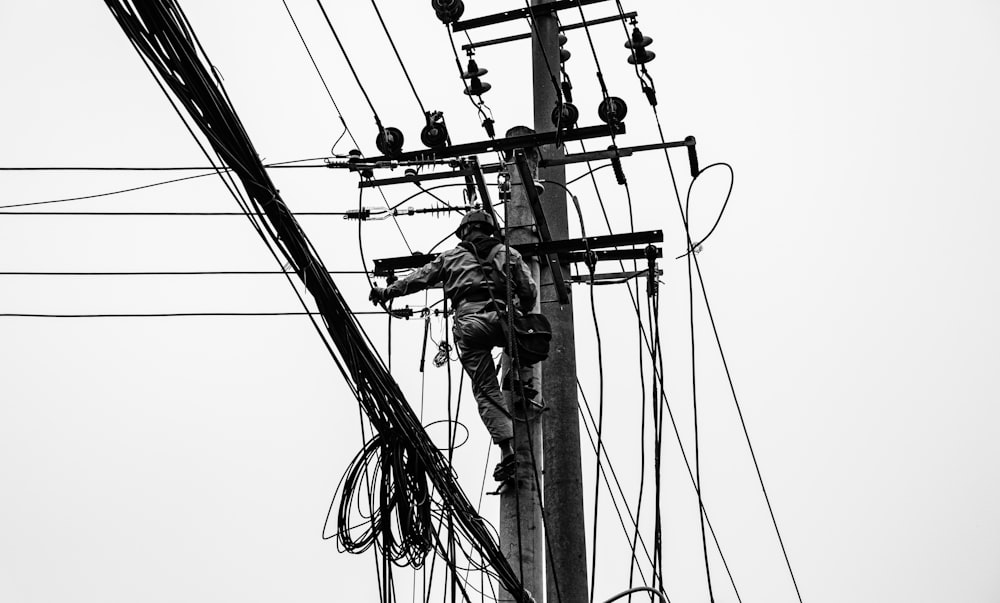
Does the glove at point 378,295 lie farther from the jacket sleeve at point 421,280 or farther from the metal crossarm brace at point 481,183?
the metal crossarm brace at point 481,183

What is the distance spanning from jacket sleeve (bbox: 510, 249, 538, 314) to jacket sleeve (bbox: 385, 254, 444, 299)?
0.58m

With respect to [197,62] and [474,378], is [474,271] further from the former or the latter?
[197,62]

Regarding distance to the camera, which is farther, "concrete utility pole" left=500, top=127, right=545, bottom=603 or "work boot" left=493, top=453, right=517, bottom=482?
"work boot" left=493, top=453, right=517, bottom=482

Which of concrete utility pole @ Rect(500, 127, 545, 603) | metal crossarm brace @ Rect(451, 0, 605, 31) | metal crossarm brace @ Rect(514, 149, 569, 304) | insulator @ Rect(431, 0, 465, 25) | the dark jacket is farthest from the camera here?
metal crossarm brace @ Rect(451, 0, 605, 31)

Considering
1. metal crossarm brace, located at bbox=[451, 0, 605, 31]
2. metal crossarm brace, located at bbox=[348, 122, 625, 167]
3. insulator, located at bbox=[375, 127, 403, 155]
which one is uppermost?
metal crossarm brace, located at bbox=[451, 0, 605, 31]

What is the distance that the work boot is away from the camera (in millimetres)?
7520

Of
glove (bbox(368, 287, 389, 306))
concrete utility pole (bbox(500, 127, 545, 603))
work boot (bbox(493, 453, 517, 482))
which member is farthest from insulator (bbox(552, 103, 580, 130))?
work boot (bbox(493, 453, 517, 482))

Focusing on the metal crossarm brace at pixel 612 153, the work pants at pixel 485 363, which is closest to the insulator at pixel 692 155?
the metal crossarm brace at pixel 612 153

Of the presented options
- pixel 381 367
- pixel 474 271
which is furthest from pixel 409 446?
pixel 474 271

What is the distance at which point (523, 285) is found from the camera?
7.88m

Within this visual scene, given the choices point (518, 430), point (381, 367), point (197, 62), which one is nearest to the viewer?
point (197, 62)

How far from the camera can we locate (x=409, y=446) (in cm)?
648

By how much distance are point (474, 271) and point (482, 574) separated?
2.16 metres

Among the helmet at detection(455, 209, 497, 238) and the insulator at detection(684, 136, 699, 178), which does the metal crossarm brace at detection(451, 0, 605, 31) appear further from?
the helmet at detection(455, 209, 497, 238)
